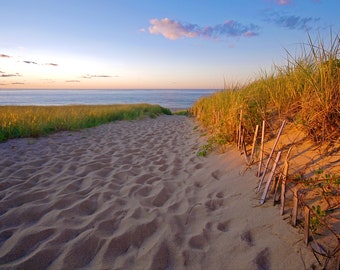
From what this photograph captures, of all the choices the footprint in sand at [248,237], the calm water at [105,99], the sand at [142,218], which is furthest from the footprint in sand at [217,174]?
the calm water at [105,99]

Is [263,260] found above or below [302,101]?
below

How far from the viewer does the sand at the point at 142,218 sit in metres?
1.60

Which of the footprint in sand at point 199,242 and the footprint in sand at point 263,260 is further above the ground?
the footprint in sand at point 263,260

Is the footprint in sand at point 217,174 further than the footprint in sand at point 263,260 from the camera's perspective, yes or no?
Yes

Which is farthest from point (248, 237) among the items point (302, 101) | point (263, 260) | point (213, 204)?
point (302, 101)

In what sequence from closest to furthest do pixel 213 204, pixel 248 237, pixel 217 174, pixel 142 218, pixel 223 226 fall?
pixel 248 237, pixel 223 226, pixel 142 218, pixel 213 204, pixel 217 174

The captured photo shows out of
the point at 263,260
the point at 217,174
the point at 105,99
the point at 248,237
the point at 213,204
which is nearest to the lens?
the point at 263,260

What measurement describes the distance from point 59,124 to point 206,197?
248 inches

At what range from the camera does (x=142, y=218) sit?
7.04 ft

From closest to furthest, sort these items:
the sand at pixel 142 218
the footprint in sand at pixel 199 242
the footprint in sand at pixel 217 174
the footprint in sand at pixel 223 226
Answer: the sand at pixel 142 218
the footprint in sand at pixel 199 242
the footprint in sand at pixel 223 226
the footprint in sand at pixel 217 174

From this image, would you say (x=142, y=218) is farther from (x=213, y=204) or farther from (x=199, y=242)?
(x=213, y=204)

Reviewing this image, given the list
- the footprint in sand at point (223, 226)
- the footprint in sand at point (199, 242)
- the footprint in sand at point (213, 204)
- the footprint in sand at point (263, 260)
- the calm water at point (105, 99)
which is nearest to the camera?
the footprint in sand at point (263, 260)

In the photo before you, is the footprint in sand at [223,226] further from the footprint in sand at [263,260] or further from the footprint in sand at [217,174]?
the footprint in sand at [217,174]

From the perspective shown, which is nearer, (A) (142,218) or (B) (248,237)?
(B) (248,237)
